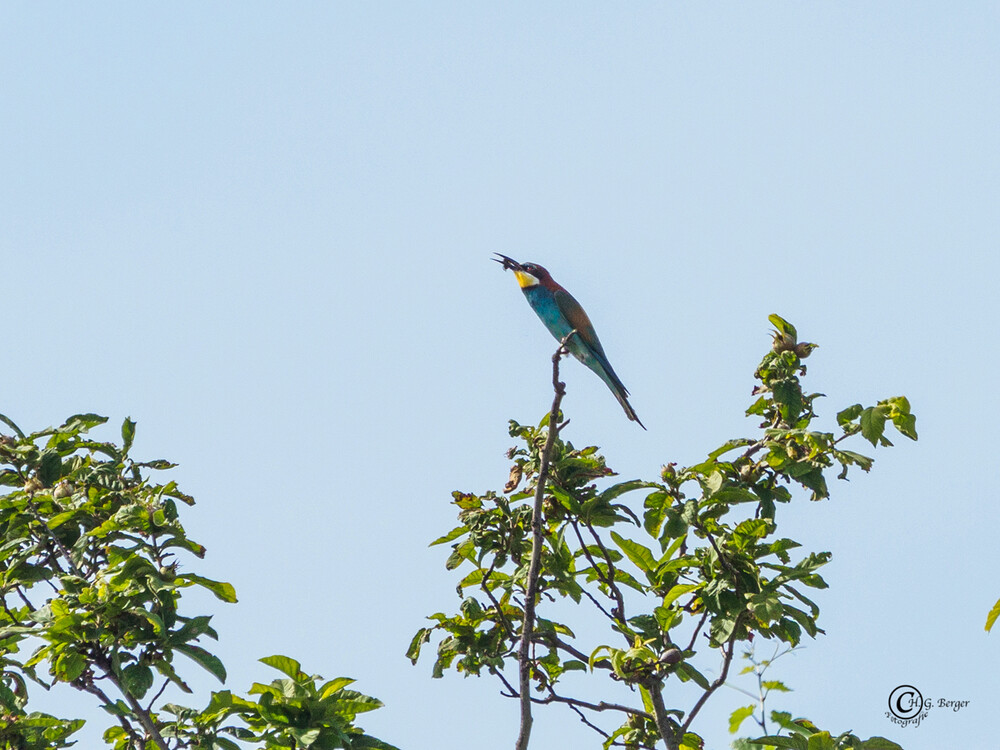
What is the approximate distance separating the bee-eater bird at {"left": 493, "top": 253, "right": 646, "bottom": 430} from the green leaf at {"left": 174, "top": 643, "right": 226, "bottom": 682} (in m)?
5.74

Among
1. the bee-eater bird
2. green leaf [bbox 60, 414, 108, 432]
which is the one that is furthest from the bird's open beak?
green leaf [bbox 60, 414, 108, 432]

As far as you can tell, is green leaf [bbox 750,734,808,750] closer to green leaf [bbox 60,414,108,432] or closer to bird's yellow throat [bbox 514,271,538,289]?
green leaf [bbox 60,414,108,432]

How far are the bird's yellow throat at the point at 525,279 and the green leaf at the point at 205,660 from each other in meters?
7.36

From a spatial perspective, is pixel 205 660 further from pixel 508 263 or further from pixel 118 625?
pixel 508 263

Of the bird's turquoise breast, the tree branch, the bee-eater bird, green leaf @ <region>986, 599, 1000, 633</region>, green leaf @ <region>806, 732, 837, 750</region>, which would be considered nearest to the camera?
green leaf @ <region>986, 599, 1000, 633</region>

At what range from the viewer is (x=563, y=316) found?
11.2m

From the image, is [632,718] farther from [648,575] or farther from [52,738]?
[52,738]

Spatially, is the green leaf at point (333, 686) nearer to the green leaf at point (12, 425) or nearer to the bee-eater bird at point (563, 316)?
the green leaf at point (12, 425)

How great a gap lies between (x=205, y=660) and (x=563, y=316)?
7.04 m

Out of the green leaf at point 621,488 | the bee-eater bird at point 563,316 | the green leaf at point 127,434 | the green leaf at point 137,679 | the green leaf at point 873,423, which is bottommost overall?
the green leaf at point 137,679

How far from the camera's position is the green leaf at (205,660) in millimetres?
4531

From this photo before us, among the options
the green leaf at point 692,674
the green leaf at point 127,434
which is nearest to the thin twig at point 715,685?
the green leaf at point 692,674

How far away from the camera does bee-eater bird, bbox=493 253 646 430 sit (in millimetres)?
10188

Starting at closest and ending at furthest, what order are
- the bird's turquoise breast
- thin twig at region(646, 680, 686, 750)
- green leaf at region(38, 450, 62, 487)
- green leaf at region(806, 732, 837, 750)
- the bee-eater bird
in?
green leaf at region(806, 732, 837, 750)
thin twig at region(646, 680, 686, 750)
green leaf at region(38, 450, 62, 487)
the bee-eater bird
the bird's turquoise breast
